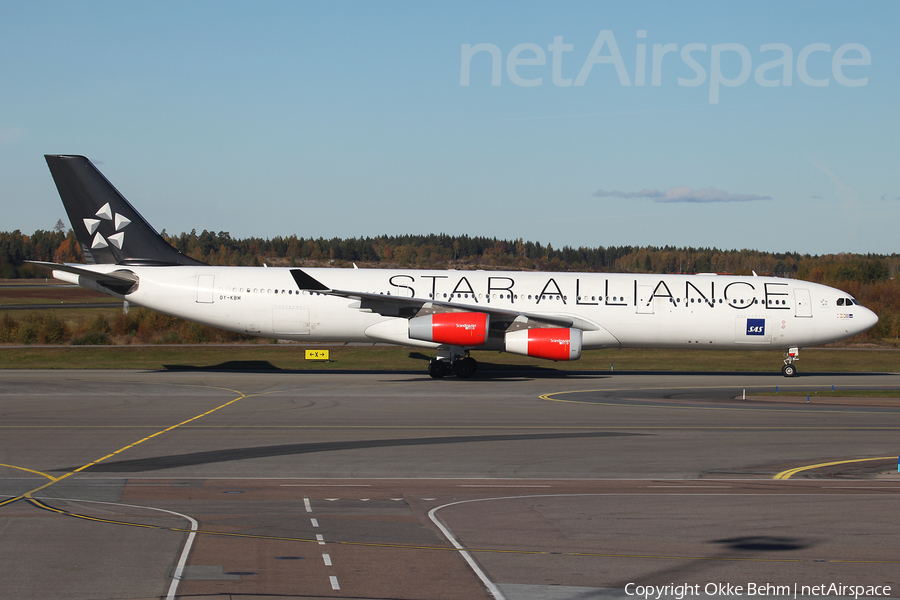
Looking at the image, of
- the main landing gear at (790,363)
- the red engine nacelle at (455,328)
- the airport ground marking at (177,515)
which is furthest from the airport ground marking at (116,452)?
the main landing gear at (790,363)

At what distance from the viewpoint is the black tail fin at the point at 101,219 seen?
113 ft

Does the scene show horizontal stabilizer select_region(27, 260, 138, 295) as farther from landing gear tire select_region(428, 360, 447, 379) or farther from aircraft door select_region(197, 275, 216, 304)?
landing gear tire select_region(428, 360, 447, 379)

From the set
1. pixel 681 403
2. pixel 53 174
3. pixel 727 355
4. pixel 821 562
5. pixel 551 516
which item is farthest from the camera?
pixel 727 355

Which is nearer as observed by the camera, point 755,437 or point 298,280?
point 755,437

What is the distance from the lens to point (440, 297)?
113 ft

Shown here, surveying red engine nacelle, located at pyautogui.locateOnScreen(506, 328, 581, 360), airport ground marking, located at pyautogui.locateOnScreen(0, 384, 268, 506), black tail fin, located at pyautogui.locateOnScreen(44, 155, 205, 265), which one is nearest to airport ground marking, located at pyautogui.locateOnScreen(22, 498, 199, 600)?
airport ground marking, located at pyautogui.locateOnScreen(0, 384, 268, 506)

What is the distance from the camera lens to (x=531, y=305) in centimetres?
3412

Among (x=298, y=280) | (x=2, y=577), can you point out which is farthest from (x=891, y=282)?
(x=2, y=577)

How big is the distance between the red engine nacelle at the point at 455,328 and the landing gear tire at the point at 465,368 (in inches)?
85.7

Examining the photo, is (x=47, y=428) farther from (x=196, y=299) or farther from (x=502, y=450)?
(x=196, y=299)

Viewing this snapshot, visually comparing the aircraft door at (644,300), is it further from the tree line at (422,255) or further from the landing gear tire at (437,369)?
the tree line at (422,255)

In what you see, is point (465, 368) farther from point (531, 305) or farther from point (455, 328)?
point (531, 305)

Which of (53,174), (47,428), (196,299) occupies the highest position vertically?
(53,174)

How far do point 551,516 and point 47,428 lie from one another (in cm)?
1470
